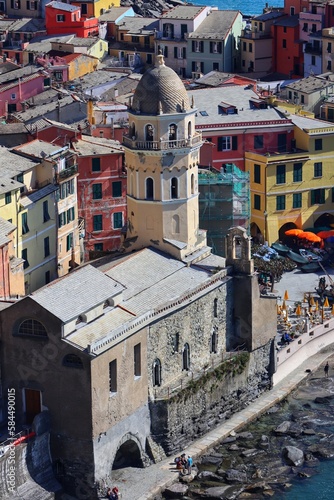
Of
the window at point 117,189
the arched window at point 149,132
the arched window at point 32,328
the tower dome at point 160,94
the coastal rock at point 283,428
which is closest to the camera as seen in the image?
the arched window at point 32,328

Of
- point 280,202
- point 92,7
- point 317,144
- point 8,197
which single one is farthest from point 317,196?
point 92,7

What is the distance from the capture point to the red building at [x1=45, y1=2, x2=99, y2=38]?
165 metres

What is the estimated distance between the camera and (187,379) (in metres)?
96.4

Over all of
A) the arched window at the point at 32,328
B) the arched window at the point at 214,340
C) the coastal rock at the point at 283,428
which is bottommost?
the coastal rock at the point at 283,428

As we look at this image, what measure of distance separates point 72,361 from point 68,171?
75.4 feet

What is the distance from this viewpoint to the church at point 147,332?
8806 centimetres

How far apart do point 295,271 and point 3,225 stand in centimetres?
2873

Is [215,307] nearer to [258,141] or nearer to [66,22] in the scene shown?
[258,141]

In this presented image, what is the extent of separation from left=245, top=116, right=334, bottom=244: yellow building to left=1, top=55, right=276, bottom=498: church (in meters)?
22.9

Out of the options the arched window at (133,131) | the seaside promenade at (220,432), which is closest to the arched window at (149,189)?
the arched window at (133,131)

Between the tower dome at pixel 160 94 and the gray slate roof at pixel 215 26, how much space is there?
196 ft

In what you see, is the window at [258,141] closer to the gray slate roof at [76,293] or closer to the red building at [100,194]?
the red building at [100,194]

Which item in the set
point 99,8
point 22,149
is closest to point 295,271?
point 22,149

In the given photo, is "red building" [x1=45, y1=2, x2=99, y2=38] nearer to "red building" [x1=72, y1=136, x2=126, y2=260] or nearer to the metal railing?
"red building" [x1=72, y1=136, x2=126, y2=260]
